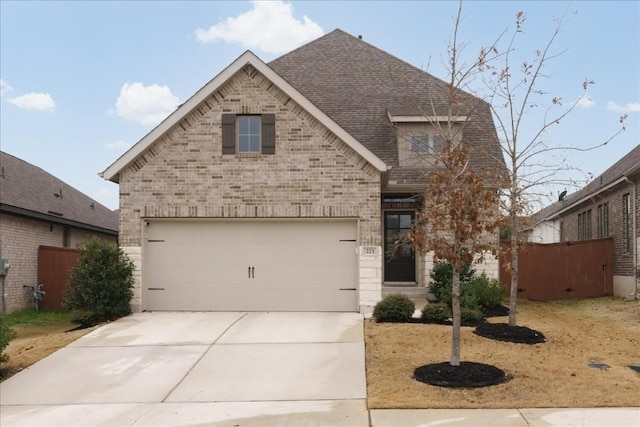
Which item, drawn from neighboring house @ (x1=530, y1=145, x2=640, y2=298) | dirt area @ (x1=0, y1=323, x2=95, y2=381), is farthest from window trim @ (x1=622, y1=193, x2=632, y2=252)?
dirt area @ (x1=0, y1=323, x2=95, y2=381)

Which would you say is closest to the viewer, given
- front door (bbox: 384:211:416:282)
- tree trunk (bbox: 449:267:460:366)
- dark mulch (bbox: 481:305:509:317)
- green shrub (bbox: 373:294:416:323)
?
tree trunk (bbox: 449:267:460:366)

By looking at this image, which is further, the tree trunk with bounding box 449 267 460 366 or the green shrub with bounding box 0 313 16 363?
the green shrub with bounding box 0 313 16 363

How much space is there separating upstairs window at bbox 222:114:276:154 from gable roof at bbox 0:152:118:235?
319 inches

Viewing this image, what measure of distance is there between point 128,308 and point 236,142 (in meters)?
4.80

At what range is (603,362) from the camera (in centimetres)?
Result: 978

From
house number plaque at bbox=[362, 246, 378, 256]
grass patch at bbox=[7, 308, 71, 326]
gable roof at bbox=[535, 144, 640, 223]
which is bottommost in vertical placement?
grass patch at bbox=[7, 308, 71, 326]

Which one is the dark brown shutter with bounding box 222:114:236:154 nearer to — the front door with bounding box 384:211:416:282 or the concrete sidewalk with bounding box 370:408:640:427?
the front door with bounding box 384:211:416:282

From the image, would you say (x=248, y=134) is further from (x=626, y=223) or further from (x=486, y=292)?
(x=626, y=223)

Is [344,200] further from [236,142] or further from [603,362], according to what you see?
[603,362]

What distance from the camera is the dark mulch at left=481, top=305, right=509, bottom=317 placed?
14.6 meters

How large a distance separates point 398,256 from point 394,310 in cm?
596

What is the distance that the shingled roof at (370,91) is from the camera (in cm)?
1873

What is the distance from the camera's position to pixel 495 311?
15000mm

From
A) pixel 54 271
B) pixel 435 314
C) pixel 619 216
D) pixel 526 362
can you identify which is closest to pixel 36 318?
pixel 54 271
